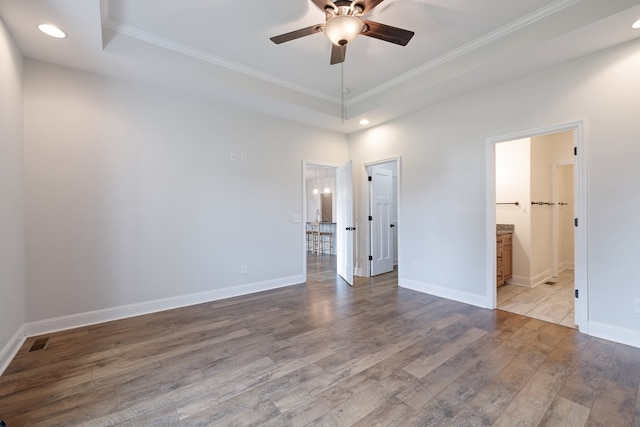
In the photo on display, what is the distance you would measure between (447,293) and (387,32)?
329cm

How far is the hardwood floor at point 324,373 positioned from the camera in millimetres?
1646

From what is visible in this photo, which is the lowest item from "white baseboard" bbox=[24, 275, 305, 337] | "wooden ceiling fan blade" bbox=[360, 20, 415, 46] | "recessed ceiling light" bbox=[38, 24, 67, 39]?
"white baseboard" bbox=[24, 275, 305, 337]

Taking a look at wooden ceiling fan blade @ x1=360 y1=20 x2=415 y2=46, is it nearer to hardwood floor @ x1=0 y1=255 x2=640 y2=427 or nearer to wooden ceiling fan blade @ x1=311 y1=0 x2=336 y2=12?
wooden ceiling fan blade @ x1=311 y1=0 x2=336 y2=12

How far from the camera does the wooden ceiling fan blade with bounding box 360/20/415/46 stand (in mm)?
2090

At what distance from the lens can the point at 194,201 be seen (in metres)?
3.61

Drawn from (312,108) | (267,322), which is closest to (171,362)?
(267,322)

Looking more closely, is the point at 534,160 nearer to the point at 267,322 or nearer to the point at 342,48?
the point at 342,48

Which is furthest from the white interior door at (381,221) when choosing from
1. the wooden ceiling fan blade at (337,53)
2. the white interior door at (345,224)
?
the wooden ceiling fan blade at (337,53)

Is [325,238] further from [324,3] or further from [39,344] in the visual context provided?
[324,3]

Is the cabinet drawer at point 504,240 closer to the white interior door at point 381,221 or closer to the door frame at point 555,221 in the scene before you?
the door frame at point 555,221

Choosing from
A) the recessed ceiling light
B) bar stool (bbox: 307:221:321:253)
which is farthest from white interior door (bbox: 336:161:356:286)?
the recessed ceiling light

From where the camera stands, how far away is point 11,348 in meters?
2.29

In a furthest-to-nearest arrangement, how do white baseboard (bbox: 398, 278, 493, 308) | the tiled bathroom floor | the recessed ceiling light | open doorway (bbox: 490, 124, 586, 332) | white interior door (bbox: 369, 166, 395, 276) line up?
white interior door (bbox: 369, 166, 395, 276) < open doorway (bbox: 490, 124, 586, 332) < white baseboard (bbox: 398, 278, 493, 308) < the tiled bathroom floor < the recessed ceiling light

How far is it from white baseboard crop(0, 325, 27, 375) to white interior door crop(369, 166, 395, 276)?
4.62 meters
